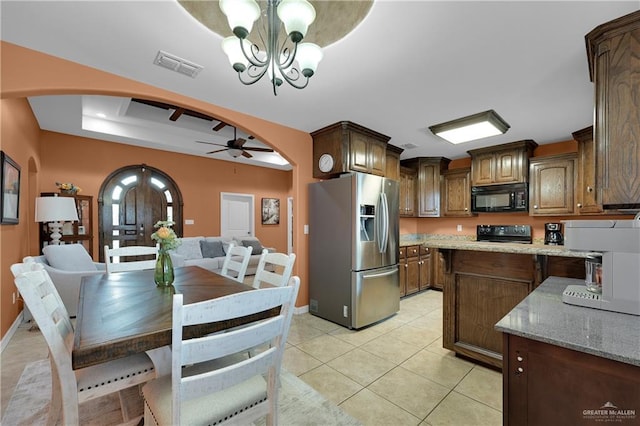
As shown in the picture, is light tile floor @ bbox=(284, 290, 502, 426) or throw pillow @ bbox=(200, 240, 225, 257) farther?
throw pillow @ bbox=(200, 240, 225, 257)

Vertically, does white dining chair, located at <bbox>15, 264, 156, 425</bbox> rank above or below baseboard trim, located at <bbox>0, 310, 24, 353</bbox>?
above

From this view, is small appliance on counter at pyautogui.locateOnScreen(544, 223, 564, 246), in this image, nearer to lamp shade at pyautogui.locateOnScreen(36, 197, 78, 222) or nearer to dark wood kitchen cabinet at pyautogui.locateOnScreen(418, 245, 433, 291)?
dark wood kitchen cabinet at pyautogui.locateOnScreen(418, 245, 433, 291)

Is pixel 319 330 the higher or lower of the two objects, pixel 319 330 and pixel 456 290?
the lower

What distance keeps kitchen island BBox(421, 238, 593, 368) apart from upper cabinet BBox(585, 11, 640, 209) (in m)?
0.65

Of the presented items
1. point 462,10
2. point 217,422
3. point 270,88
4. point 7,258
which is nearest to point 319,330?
point 217,422

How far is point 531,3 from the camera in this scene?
1.52m

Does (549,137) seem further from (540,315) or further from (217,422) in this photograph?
(217,422)

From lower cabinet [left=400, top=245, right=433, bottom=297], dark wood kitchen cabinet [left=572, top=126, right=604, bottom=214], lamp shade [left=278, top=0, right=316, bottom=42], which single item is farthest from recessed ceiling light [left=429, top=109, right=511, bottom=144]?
lamp shade [left=278, top=0, right=316, bottom=42]

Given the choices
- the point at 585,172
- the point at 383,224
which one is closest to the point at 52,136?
the point at 383,224

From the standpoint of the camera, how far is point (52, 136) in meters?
4.57

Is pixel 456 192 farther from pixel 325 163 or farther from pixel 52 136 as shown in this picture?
pixel 52 136

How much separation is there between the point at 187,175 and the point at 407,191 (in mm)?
4632

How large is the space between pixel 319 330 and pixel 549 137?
4.14 meters

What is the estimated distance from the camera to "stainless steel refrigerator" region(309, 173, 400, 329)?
325 centimetres
